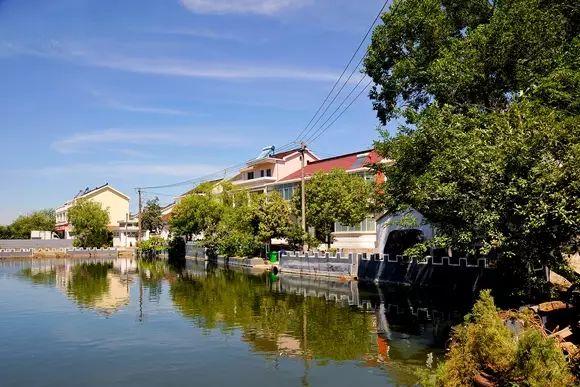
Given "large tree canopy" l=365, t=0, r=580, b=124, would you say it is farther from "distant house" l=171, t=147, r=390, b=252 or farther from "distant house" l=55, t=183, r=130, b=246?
"distant house" l=55, t=183, r=130, b=246

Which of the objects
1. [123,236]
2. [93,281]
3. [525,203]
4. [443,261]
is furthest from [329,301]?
[123,236]

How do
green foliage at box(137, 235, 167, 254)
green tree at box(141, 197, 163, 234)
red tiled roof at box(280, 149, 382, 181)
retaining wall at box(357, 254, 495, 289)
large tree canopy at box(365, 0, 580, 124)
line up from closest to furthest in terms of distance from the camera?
large tree canopy at box(365, 0, 580, 124), retaining wall at box(357, 254, 495, 289), red tiled roof at box(280, 149, 382, 181), green foliage at box(137, 235, 167, 254), green tree at box(141, 197, 163, 234)

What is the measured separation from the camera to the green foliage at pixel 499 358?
9.49 meters

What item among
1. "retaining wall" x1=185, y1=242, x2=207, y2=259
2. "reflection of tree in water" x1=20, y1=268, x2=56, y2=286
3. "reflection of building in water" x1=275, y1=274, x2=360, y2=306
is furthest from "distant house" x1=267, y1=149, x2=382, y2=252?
"reflection of tree in water" x1=20, y1=268, x2=56, y2=286

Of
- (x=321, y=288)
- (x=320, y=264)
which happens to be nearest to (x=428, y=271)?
(x=321, y=288)

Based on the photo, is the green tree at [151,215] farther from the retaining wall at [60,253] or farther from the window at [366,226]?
the window at [366,226]

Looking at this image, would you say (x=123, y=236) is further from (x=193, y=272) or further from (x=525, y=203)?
(x=525, y=203)

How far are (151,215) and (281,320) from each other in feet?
264

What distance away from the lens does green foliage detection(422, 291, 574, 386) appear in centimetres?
949

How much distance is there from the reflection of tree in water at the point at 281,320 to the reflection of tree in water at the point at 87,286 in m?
5.04

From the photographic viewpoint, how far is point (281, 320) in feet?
78.6

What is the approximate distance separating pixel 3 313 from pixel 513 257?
80.0ft

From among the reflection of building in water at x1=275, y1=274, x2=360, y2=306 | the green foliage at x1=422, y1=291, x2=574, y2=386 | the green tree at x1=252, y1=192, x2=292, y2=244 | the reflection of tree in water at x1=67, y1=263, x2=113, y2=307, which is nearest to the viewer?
the green foliage at x1=422, y1=291, x2=574, y2=386

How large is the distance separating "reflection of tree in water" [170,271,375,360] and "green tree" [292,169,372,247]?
11.9 meters
